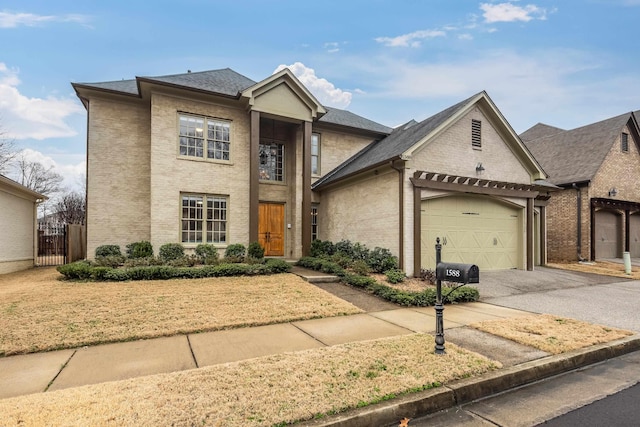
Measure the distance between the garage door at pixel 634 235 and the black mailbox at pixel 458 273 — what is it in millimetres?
22001

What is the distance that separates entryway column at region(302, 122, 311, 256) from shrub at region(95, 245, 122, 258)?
7.09 metres

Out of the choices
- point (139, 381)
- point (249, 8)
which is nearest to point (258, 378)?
point (139, 381)

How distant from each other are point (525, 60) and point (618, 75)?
995 centimetres

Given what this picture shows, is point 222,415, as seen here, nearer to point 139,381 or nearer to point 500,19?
point 139,381

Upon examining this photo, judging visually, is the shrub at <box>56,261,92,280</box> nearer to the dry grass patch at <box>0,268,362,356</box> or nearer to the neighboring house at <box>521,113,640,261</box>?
the dry grass patch at <box>0,268,362,356</box>

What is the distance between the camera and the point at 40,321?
18.4ft

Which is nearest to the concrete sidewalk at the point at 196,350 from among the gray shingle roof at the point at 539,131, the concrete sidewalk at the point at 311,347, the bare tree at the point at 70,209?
the concrete sidewalk at the point at 311,347

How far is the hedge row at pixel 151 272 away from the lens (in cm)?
918

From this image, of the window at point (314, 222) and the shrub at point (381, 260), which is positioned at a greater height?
the window at point (314, 222)

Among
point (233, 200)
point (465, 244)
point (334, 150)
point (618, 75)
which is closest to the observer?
point (465, 244)

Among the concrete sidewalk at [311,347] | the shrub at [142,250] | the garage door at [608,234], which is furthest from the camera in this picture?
the garage door at [608,234]

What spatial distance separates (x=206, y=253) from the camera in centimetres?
1223

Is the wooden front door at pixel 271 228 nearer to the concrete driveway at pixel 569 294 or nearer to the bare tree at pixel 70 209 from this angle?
the concrete driveway at pixel 569 294

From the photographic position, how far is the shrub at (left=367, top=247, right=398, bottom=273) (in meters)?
10.4
